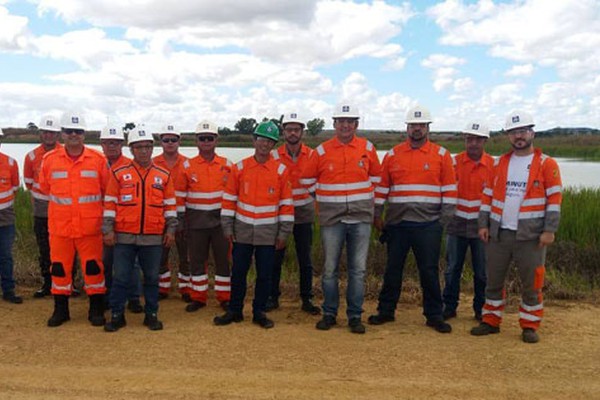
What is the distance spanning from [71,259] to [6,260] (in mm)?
1417

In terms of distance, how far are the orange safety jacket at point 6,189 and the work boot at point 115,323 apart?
1976 millimetres

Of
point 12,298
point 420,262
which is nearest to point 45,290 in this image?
point 12,298

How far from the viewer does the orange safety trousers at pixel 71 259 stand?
552 centimetres

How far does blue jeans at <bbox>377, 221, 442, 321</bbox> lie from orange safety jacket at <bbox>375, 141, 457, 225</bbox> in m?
0.14

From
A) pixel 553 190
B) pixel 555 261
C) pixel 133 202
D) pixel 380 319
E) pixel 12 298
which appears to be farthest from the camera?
pixel 555 261

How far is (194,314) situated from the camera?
605 centimetres

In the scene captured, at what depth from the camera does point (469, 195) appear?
5809mm

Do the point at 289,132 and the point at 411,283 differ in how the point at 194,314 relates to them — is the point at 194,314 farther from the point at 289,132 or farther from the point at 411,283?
the point at 411,283

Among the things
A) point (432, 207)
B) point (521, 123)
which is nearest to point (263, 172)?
point (432, 207)

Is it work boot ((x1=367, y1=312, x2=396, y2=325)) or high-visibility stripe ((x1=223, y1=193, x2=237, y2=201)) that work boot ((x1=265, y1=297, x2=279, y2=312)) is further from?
high-visibility stripe ((x1=223, y1=193, x2=237, y2=201))

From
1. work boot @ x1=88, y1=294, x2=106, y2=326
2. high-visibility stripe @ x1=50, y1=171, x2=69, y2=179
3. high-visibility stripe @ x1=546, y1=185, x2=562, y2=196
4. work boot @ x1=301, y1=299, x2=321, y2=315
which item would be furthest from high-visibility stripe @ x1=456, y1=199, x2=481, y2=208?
high-visibility stripe @ x1=50, y1=171, x2=69, y2=179

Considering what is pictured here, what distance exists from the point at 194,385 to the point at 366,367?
53.8 inches

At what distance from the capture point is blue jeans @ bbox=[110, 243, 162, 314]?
546 centimetres

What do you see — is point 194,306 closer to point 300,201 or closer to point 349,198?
point 300,201
